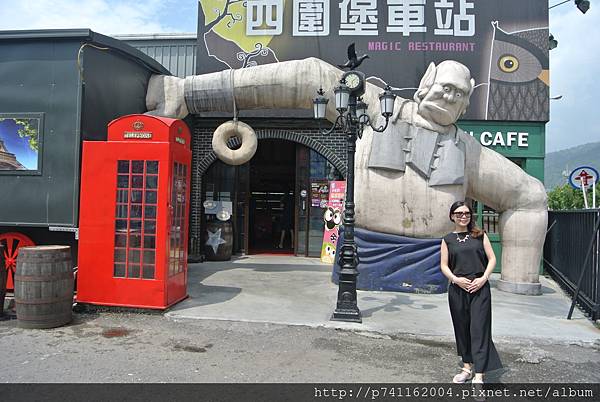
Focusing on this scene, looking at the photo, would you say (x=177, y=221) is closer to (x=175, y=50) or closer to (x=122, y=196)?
(x=122, y=196)

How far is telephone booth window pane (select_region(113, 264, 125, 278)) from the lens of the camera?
631cm

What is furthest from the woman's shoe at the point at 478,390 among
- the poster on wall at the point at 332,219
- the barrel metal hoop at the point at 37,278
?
the poster on wall at the point at 332,219

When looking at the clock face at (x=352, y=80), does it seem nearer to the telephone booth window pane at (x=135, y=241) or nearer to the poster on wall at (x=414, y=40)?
the telephone booth window pane at (x=135, y=241)

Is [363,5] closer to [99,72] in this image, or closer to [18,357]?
[99,72]

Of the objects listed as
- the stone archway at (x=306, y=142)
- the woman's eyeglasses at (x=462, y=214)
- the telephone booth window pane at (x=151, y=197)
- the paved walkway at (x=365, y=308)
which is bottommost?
the paved walkway at (x=365, y=308)

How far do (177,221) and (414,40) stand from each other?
7870 mm

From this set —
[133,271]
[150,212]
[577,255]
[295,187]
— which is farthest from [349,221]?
[295,187]

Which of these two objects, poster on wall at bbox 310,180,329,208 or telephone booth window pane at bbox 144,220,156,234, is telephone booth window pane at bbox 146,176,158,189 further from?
poster on wall at bbox 310,180,329,208

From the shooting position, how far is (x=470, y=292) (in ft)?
13.2

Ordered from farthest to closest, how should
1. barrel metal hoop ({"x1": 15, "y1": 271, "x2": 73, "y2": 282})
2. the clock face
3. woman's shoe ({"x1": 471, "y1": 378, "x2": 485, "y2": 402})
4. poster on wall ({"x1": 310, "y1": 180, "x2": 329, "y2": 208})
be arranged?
poster on wall ({"x1": 310, "y1": 180, "x2": 329, "y2": 208})
the clock face
barrel metal hoop ({"x1": 15, "y1": 271, "x2": 73, "y2": 282})
woman's shoe ({"x1": 471, "y1": 378, "x2": 485, "y2": 402})

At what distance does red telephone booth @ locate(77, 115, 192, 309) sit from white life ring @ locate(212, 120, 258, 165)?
188cm

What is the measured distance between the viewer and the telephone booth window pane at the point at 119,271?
631cm

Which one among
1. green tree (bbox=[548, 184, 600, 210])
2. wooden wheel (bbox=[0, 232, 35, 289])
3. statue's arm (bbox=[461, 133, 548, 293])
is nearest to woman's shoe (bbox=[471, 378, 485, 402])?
statue's arm (bbox=[461, 133, 548, 293])

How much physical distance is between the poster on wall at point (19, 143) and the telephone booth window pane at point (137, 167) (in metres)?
1.88
